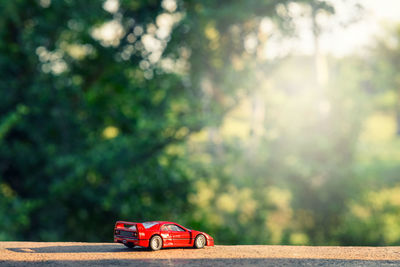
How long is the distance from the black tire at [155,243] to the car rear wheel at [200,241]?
744mm

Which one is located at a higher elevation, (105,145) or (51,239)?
(105,145)

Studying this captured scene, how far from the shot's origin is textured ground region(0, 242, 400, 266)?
310 inches

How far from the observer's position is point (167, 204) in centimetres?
1720

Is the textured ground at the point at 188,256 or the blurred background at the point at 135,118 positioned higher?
the blurred background at the point at 135,118

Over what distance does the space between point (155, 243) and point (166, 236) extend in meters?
0.22

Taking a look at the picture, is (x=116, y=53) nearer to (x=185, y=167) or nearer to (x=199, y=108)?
(x=199, y=108)

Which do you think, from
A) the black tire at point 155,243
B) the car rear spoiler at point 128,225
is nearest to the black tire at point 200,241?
the black tire at point 155,243

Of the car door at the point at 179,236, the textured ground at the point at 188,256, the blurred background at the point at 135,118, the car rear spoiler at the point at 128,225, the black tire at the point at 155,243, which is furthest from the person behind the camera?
the blurred background at the point at 135,118

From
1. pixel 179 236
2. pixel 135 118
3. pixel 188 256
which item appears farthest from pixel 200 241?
pixel 135 118

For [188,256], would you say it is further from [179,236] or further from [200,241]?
[200,241]

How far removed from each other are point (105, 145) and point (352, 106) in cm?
1470

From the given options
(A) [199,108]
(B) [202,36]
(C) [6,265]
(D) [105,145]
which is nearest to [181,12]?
(B) [202,36]

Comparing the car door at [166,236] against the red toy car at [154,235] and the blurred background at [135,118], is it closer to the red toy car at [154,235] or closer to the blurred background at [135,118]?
the red toy car at [154,235]

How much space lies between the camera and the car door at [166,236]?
848cm
